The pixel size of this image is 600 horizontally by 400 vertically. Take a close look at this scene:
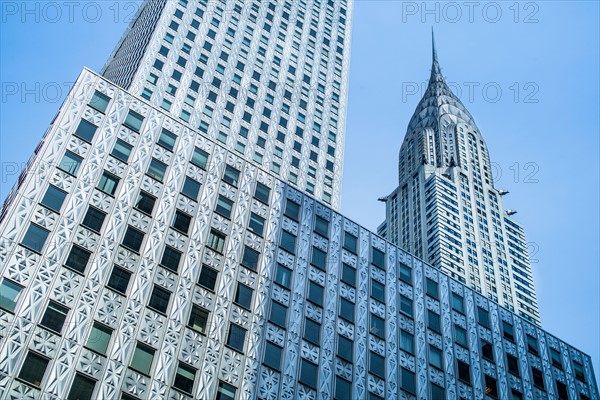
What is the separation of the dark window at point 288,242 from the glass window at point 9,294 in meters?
19.2

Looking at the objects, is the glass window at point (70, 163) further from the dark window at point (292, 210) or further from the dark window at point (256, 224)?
the dark window at point (292, 210)

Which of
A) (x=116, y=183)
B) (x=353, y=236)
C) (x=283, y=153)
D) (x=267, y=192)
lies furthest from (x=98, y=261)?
(x=283, y=153)

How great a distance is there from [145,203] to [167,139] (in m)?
6.17

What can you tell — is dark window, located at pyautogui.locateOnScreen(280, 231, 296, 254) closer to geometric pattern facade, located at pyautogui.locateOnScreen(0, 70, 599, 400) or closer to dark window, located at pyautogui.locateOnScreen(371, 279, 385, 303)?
geometric pattern facade, located at pyautogui.locateOnScreen(0, 70, 599, 400)

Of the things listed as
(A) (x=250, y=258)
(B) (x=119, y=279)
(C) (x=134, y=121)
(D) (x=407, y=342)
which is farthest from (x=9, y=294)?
(D) (x=407, y=342)

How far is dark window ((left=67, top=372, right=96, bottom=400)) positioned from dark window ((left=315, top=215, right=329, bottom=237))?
2222 centimetres

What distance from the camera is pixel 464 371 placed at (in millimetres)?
52656

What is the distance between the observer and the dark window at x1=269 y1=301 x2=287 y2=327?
45719 mm

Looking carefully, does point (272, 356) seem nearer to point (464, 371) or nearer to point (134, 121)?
point (464, 371)

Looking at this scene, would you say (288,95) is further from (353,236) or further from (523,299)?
(523,299)

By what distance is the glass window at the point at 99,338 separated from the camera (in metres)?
37.0

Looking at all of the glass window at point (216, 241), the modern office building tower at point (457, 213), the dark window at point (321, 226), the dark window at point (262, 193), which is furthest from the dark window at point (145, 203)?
the modern office building tower at point (457, 213)

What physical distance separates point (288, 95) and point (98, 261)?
49641 mm

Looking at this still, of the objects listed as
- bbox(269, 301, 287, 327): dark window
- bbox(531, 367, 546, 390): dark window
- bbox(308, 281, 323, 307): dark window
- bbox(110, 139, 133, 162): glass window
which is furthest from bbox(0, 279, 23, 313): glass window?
bbox(531, 367, 546, 390): dark window
